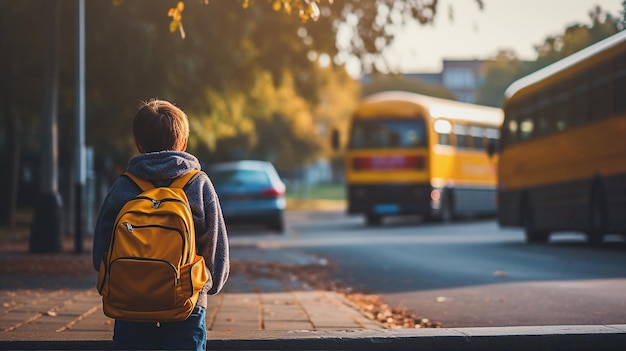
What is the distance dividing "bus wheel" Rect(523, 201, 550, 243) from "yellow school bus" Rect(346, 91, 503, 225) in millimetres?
8157

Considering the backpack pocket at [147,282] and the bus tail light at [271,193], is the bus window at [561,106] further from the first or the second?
the backpack pocket at [147,282]

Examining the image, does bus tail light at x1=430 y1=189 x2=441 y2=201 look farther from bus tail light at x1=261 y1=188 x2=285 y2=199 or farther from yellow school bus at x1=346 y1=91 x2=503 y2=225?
bus tail light at x1=261 y1=188 x2=285 y2=199

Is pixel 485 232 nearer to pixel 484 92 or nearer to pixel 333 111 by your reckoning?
pixel 484 92

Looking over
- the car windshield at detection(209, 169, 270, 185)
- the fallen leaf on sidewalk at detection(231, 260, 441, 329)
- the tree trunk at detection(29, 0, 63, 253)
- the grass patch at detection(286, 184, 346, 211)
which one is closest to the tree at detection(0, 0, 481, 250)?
the tree trunk at detection(29, 0, 63, 253)

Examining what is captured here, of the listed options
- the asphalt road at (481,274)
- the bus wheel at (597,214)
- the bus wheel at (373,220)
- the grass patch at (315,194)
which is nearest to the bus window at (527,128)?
the asphalt road at (481,274)

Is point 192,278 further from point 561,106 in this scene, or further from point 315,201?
point 315,201

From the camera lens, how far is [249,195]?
25.7 metres

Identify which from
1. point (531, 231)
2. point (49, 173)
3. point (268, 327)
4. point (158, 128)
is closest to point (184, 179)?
point (158, 128)

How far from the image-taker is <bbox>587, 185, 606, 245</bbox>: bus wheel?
697 inches

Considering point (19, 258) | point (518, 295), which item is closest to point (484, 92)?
point (19, 258)

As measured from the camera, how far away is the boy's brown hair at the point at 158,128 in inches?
178

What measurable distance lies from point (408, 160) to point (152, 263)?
27.1 metres

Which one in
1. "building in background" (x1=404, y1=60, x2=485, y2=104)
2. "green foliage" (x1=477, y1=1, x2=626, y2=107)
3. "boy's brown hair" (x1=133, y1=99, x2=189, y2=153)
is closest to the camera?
"boy's brown hair" (x1=133, y1=99, x2=189, y2=153)

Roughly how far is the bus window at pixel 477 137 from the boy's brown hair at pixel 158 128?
30069 millimetres
